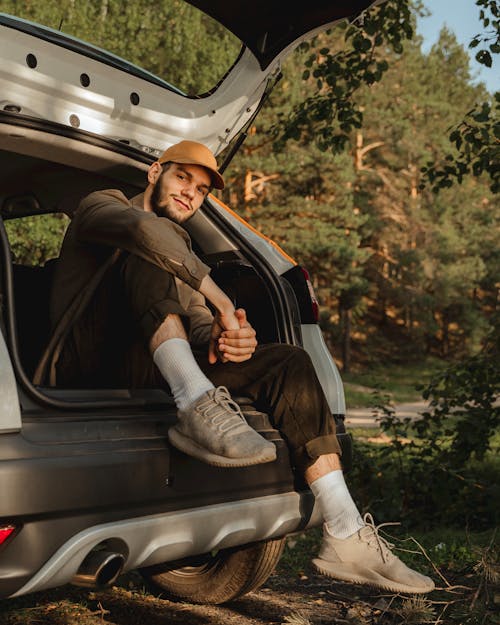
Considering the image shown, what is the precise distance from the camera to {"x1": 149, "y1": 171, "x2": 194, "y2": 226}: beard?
3318 mm

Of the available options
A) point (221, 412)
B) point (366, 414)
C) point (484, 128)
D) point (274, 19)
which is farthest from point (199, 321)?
point (366, 414)

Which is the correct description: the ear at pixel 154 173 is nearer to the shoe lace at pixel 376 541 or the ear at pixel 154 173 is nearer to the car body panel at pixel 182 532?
the car body panel at pixel 182 532

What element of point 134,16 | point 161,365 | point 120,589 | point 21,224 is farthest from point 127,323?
point 21,224

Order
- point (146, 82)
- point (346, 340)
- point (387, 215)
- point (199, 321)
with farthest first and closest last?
point (387, 215)
point (346, 340)
point (146, 82)
point (199, 321)

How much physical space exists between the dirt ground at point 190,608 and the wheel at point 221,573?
0.07 meters

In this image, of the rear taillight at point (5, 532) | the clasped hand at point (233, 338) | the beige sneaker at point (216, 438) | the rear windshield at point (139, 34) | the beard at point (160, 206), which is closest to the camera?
the rear taillight at point (5, 532)

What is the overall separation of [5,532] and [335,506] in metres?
1.19

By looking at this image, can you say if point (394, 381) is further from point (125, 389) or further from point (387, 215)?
point (125, 389)

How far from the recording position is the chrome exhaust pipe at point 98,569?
232 centimetres

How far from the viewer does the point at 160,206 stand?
10.9 feet

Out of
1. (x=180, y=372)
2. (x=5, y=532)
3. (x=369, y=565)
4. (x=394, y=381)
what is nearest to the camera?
(x=5, y=532)

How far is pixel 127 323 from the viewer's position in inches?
122

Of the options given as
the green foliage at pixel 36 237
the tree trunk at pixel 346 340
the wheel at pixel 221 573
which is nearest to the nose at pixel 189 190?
the wheel at pixel 221 573

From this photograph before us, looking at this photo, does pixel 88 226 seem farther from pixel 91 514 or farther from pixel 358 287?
pixel 358 287
